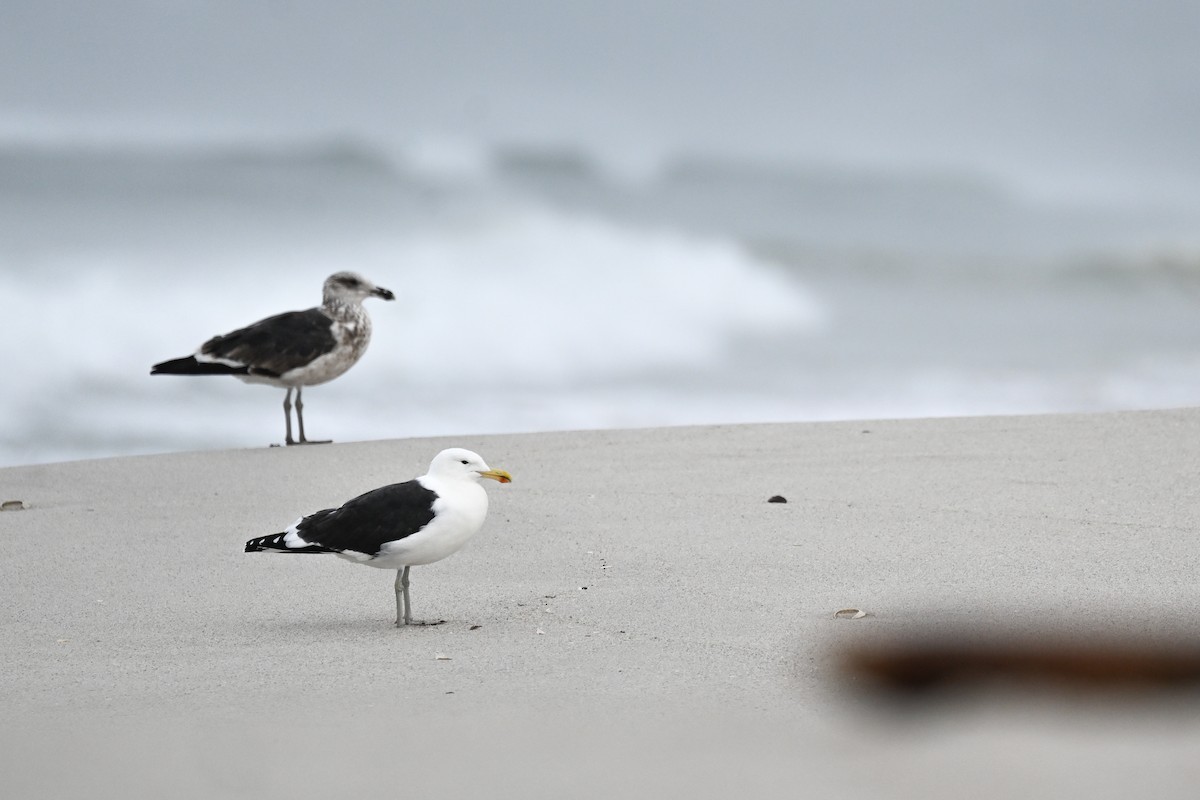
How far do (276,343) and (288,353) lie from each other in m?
0.11

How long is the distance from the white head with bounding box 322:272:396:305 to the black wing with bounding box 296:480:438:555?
17.3 ft

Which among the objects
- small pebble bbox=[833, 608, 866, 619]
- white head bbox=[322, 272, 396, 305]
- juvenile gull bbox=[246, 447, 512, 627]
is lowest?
small pebble bbox=[833, 608, 866, 619]

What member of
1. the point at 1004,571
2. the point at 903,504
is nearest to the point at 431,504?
the point at 1004,571

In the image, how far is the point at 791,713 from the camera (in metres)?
3.05

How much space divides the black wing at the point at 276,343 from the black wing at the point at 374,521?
470cm

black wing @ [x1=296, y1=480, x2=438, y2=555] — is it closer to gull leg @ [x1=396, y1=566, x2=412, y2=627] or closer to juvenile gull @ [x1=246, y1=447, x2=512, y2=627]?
juvenile gull @ [x1=246, y1=447, x2=512, y2=627]

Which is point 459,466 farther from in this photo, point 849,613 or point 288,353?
point 288,353

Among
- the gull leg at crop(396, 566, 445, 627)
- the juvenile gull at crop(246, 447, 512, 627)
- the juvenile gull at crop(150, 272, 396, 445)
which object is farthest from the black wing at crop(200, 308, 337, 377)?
the gull leg at crop(396, 566, 445, 627)

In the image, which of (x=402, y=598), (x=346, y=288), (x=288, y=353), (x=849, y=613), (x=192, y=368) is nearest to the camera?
(x=849, y=613)

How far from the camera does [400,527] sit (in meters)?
3.96

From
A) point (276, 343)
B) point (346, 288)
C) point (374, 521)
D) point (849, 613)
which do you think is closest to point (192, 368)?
point (276, 343)

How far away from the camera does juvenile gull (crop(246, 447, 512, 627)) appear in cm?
396

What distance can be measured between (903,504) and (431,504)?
2424 millimetres

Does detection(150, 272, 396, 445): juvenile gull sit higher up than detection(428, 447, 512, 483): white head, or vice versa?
detection(150, 272, 396, 445): juvenile gull
